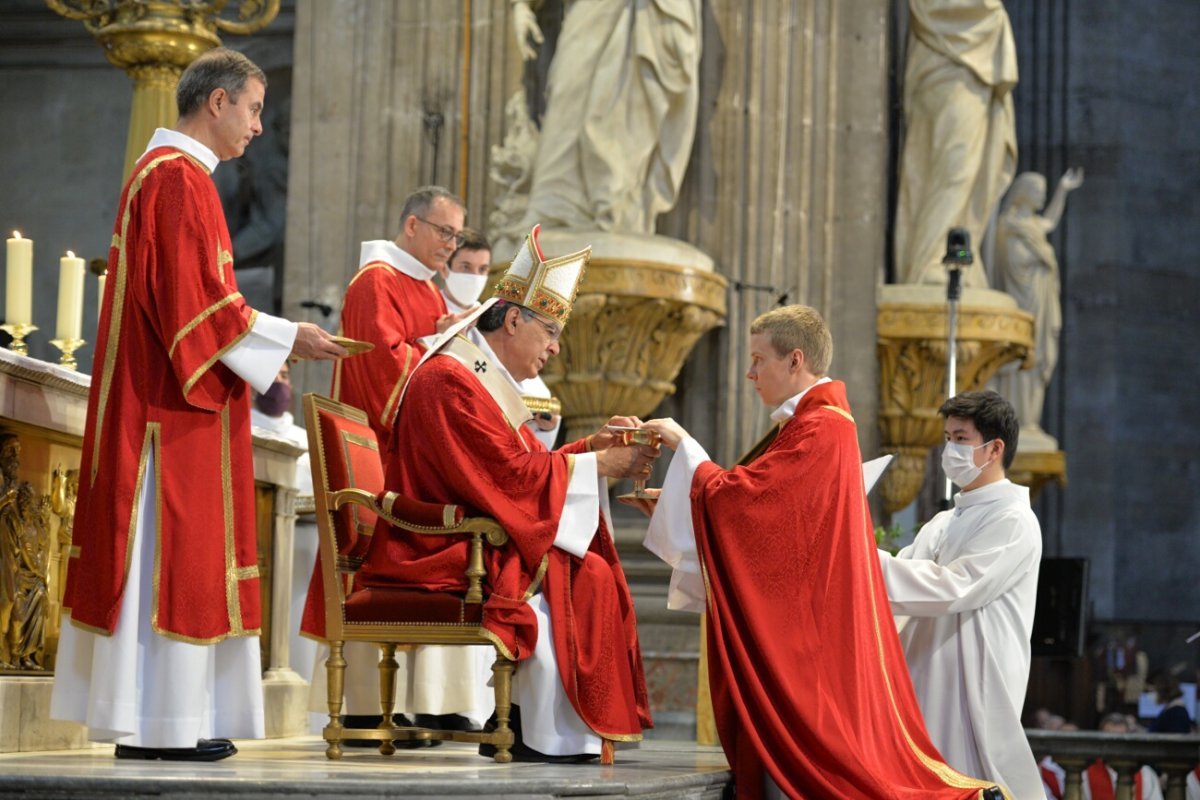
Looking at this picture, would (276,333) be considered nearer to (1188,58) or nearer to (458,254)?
(458,254)

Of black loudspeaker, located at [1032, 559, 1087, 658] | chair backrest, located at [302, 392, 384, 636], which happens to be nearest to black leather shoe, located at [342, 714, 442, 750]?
chair backrest, located at [302, 392, 384, 636]

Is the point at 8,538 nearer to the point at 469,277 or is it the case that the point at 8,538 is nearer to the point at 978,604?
the point at 469,277


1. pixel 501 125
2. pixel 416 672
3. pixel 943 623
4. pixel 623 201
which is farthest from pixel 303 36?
pixel 943 623

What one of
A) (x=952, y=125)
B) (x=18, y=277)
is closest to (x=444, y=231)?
(x=18, y=277)

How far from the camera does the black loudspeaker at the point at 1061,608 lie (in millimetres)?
9695

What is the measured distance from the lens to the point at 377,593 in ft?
18.1

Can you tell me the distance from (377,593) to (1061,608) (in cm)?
523

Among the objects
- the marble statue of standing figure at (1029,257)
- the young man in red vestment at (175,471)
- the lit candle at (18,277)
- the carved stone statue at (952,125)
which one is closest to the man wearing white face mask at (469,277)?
the lit candle at (18,277)

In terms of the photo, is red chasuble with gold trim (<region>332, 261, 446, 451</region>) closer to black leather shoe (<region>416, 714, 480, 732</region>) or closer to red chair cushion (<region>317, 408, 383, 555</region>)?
red chair cushion (<region>317, 408, 383, 555</region>)

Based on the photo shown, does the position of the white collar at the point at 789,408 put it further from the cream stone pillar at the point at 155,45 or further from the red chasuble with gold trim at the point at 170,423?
the cream stone pillar at the point at 155,45

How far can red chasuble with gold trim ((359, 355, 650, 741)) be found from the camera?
543 centimetres

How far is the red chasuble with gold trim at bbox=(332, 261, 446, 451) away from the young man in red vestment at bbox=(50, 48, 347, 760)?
4.07ft

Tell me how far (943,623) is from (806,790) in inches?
38.4

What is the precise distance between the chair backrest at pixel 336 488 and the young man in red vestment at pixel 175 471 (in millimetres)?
295
